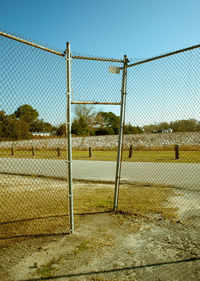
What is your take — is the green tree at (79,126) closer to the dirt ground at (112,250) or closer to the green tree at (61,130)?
the green tree at (61,130)

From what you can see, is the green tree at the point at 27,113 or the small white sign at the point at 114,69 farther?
the small white sign at the point at 114,69

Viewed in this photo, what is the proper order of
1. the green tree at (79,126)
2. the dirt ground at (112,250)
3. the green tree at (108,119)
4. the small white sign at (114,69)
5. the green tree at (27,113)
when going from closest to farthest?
1. the dirt ground at (112,250)
2. the green tree at (27,113)
3. the small white sign at (114,69)
4. the green tree at (108,119)
5. the green tree at (79,126)

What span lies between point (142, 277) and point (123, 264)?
12.6 inches

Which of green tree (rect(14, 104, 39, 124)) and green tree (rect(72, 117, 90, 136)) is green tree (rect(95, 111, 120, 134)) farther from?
green tree (rect(14, 104, 39, 124))

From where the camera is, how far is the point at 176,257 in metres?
2.87

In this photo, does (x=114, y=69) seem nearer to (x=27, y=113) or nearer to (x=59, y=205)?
(x=27, y=113)

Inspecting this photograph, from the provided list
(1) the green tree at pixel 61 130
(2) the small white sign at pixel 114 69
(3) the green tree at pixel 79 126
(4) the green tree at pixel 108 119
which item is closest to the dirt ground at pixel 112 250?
(1) the green tree at pixel 61 130

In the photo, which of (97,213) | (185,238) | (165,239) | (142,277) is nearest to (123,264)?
(142,277)

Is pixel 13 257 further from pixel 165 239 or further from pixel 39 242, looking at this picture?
pixel 165 239

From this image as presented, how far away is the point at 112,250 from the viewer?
3066 mm

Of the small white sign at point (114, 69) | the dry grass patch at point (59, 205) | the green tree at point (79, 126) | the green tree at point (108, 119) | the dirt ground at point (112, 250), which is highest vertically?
the small white sign at point (114, 69)

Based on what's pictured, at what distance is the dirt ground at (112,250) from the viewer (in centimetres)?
254

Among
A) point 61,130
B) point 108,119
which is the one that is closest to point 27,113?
point 61,130

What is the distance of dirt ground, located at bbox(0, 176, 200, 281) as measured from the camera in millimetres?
2543
